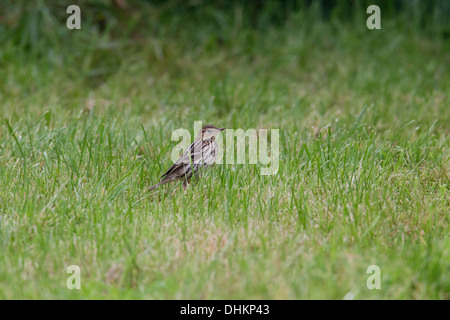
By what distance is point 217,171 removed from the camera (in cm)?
495

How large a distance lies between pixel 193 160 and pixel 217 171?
0.24 metres

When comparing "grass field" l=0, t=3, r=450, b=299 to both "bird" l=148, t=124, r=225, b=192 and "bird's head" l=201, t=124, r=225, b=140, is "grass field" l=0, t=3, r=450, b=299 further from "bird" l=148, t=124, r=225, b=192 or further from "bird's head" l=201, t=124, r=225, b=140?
"bird's head" l=201, t=124, r=225, b=140

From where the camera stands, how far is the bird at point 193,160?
493 cm

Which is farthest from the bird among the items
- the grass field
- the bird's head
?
the grass field

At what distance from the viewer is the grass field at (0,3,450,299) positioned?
11.8 feet

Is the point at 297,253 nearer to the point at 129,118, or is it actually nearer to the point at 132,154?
the point at 132,154

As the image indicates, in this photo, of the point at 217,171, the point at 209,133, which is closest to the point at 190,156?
the point at 217,171

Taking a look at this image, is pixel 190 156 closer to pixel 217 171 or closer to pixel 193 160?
pixel 193 160

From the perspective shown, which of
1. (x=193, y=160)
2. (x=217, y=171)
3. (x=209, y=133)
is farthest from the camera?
(x=209, y=133)

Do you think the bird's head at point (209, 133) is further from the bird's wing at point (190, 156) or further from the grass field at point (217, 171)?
the grass field at point (217, 171)

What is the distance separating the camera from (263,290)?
135 inches

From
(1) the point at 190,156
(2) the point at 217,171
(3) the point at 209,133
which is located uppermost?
(3) the point at 209,133
